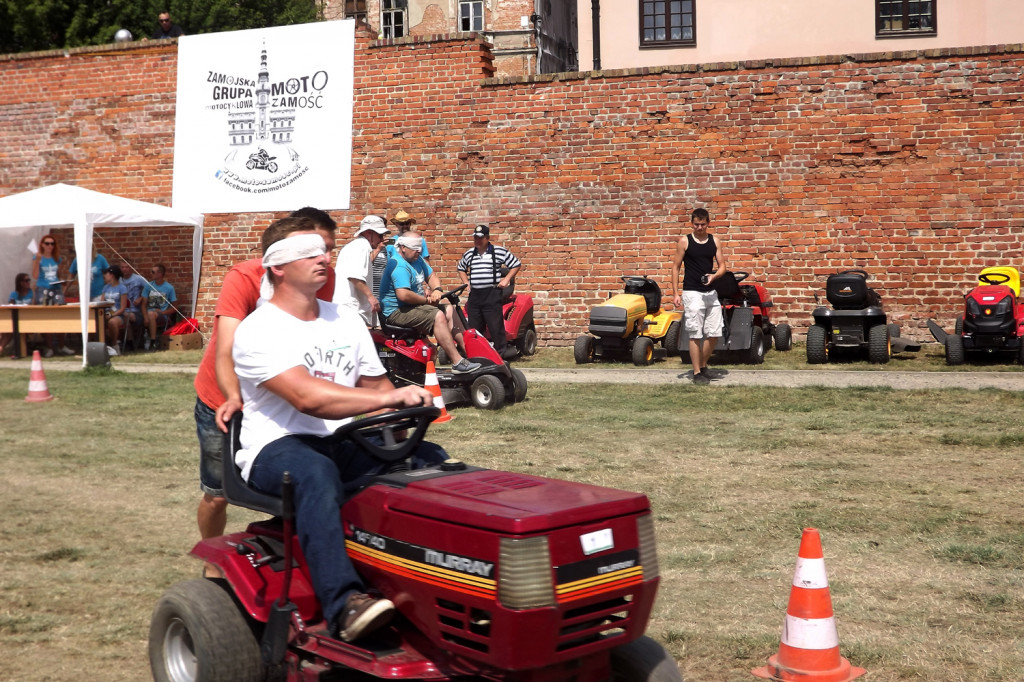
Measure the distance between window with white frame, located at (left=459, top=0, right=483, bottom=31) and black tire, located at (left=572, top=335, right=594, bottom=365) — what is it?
31633 millimetres

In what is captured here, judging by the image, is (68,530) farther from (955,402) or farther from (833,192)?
(833,192)

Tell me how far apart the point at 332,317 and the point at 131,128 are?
1558 centimetres

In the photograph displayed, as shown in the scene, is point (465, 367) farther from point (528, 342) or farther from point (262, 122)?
point (262, 122)

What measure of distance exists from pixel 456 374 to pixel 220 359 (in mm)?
6011

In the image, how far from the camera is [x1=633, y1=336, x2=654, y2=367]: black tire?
13.8 metres

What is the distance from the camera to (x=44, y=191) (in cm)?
1639

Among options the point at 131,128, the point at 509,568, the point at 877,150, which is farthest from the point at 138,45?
the point at 509,568

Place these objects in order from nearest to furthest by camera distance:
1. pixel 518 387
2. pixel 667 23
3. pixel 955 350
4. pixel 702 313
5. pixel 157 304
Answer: pixel 518 387, pixel 702 313, pixel 955 350, pixel 157 304, pixel 667 23

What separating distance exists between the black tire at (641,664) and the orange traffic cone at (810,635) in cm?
69

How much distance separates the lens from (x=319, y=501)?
11.5 feet

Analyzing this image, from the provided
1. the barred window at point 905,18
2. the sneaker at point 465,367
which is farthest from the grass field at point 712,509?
the barred window at point 905,18

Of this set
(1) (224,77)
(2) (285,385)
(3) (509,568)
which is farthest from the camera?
(1) (224,77)

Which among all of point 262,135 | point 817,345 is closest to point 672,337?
point 817,345

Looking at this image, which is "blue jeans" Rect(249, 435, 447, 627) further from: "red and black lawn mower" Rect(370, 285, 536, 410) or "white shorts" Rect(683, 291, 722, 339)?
"white shorts" Rect(683, 291, 722, 339)
